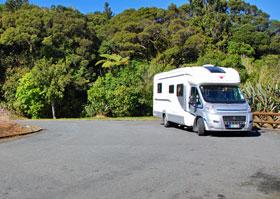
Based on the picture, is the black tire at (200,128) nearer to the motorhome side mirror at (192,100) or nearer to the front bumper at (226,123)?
the front bumper at (226,123)

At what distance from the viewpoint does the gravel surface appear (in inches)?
297

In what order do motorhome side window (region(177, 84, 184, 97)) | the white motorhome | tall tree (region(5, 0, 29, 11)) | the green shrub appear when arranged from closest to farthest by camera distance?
1. the white motorhome
2. motorhome side window (region(177, 84, 184, 97))
3. the green shrub
4. tall tree (region(5, 0, 29, 11))

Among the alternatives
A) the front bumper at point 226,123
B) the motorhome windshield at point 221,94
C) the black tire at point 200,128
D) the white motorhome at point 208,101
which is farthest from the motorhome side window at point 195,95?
the front bumper at point 226,123

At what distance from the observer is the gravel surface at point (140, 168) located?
7547 mm

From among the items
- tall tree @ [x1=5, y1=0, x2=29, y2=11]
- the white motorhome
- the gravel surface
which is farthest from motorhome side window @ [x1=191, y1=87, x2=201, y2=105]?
tall tree @ [x1=5, y1=0, x2=29, y2=11]

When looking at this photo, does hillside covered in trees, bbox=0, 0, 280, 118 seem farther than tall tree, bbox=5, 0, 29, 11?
No

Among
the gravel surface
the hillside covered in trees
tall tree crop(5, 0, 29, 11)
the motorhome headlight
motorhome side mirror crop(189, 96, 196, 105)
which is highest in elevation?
tall tree crop(5, 0, 29, 11)

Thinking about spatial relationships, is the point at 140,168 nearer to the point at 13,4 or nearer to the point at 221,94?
the point at 221,94

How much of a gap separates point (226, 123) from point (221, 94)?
5.52ft

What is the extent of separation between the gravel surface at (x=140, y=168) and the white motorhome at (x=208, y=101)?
2.92 feet

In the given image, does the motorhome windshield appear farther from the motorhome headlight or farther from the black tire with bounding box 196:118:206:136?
the black tire with bounding box 196:118:206:136

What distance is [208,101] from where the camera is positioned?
1702 cm

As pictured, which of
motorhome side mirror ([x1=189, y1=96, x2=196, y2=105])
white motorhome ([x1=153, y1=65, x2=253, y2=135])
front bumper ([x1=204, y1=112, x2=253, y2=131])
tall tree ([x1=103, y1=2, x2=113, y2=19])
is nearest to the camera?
front bumper ([x1=204, y1=112, x2=253, y2=131])

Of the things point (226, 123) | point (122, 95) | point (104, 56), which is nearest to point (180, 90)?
point (226, 123)
